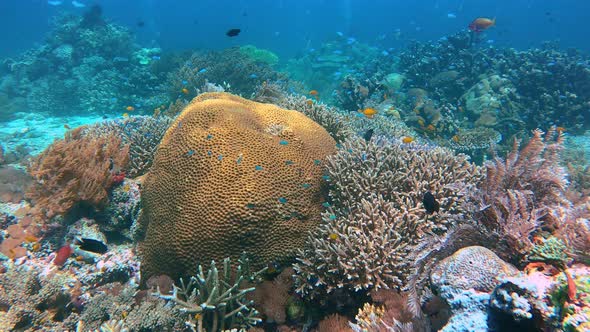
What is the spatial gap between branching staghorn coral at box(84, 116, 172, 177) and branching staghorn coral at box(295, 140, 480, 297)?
4.02 metres

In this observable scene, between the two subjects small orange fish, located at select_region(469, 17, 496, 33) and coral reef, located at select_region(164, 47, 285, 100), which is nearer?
small orange fish, located at select_region(469, 17, 496, 33)

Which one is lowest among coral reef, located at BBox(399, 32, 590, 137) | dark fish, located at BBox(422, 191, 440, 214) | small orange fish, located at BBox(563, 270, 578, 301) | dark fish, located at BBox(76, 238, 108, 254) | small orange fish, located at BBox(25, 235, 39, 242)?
small orange fish, located at BBox(25, 235, 39, 242)

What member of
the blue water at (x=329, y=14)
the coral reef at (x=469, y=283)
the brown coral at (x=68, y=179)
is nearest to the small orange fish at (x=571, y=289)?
the coral reef at (x=469, y=283)

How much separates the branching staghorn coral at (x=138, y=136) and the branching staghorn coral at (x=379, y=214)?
13.2 feet

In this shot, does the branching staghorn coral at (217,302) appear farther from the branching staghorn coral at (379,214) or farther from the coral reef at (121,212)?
the coral reef at (121,212)

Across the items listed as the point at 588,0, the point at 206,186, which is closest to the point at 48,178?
the point at 206,186

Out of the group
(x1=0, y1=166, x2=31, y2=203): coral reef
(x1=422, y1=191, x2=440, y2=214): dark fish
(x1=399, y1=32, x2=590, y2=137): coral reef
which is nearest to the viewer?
(x1=422, y1=191, x2=440, y2=214): dark fish

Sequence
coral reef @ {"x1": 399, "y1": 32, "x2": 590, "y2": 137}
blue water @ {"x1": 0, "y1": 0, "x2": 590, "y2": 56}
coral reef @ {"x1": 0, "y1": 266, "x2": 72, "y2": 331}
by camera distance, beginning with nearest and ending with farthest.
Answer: coral reef @ {"x1": 0, "y1": 266, "x2": 72, "y2": 331}
coral reef @ {"x1": 399, "y1": 32, "x2": 590, "y2": 137}
blue water @ {"x1": 0, "y1": 0, "x2": 590, "y2": 56}

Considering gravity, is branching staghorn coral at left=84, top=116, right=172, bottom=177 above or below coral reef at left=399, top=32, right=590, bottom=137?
below

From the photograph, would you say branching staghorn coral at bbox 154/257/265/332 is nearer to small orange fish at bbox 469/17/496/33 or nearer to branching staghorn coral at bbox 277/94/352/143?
branching staghorn coral at bbox 277/94/352/143

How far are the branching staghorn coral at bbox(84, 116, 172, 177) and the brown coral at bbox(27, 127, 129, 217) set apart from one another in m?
0.73

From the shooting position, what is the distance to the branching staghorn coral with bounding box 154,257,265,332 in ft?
11.4

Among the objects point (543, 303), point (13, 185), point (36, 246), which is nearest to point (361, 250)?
point (543, 303)

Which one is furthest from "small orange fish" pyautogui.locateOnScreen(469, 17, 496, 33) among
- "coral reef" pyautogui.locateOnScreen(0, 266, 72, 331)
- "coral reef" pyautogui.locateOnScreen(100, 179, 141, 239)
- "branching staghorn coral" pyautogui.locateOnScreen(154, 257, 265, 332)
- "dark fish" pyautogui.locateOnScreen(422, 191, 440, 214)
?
"coral reef" pyautogui.locateOnScreen(0, 266, 72, 331)
